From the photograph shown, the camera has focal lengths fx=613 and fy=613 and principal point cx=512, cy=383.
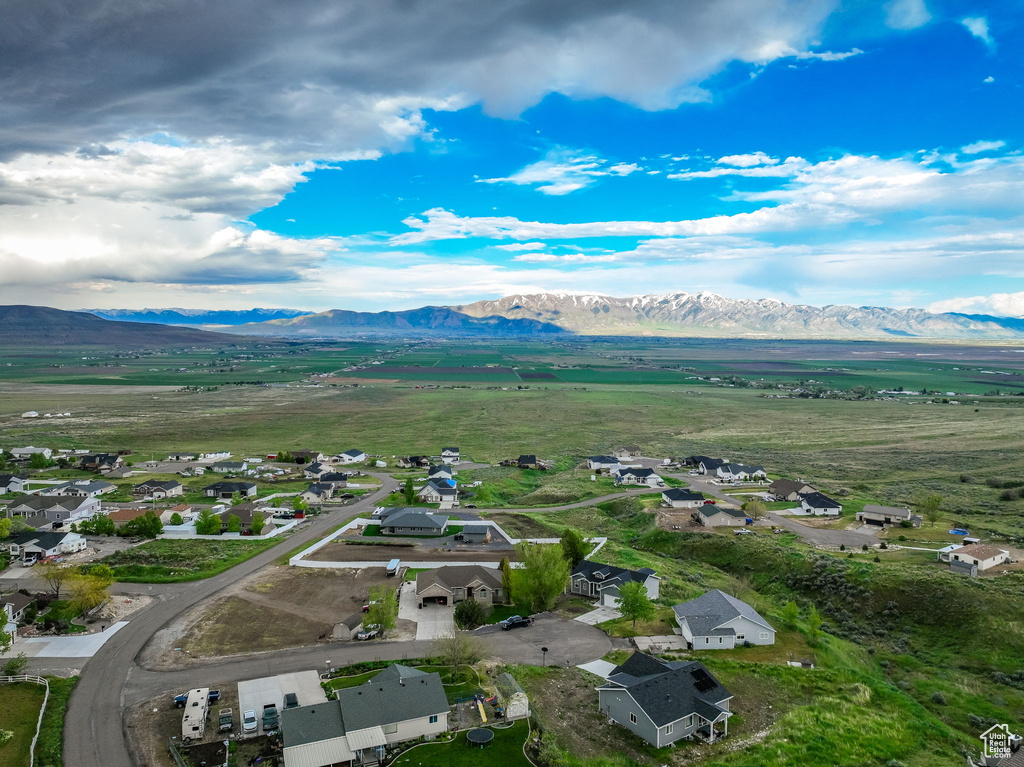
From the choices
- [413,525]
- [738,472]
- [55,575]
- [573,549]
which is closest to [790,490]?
[738,472]

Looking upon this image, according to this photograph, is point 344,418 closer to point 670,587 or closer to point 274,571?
point 274,571

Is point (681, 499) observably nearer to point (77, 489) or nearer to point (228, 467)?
point (228, 467)

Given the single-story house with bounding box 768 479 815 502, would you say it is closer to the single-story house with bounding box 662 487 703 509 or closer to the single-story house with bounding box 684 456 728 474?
the single-story house with bounding box 662 487 703 509

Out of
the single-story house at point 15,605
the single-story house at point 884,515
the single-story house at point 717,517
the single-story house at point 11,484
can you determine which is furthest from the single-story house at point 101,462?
the single-story house at point 884,515

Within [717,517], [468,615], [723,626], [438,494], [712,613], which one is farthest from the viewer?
[438,494]

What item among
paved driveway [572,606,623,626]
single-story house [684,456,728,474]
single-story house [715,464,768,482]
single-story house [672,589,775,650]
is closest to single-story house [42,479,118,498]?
paved driveway [572,606,623,626]

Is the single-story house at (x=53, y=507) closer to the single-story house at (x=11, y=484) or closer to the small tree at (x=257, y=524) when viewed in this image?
the single-story house at (x=11, y=484)
